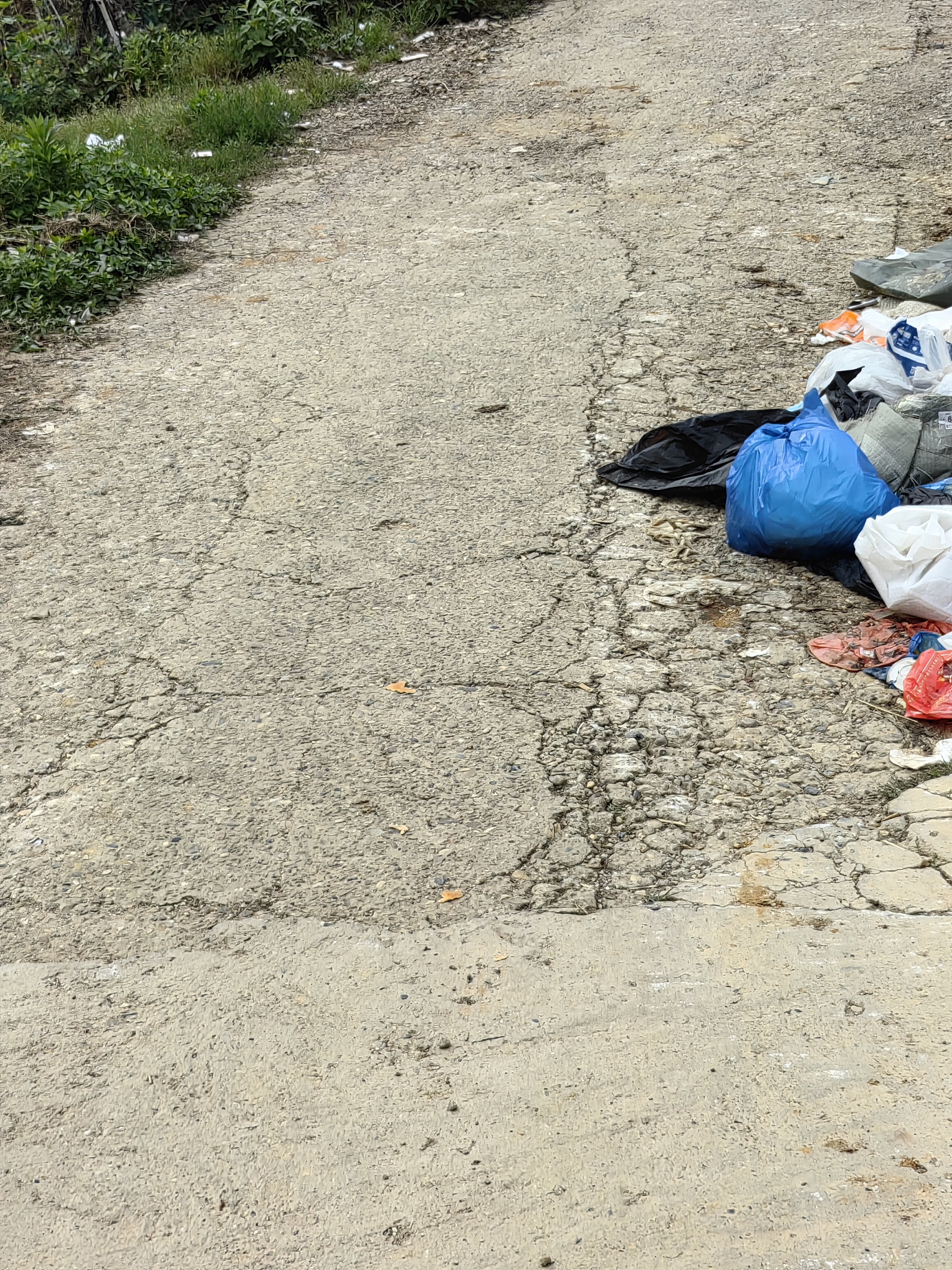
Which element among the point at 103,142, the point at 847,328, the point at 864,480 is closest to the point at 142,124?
the point at 103,142

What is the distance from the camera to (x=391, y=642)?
2965 millimetres

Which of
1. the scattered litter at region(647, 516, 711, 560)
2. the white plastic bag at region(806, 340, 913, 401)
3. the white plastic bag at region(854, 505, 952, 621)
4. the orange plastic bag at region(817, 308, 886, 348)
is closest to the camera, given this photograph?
the white plastic bag at region(854, 505, 952, 621)

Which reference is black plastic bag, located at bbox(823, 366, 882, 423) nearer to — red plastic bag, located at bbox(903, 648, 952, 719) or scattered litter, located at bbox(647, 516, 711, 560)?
scattered litter, located at bbox(647, 516, 711, 560)

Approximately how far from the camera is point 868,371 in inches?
134

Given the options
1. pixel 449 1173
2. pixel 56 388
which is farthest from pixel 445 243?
pixel 449 1173

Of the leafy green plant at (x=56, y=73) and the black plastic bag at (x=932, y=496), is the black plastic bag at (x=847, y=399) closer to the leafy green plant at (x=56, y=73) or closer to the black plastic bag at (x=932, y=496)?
the black plastic bag at (x=932, y=496)

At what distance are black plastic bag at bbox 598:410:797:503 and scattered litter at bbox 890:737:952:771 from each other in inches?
46.9

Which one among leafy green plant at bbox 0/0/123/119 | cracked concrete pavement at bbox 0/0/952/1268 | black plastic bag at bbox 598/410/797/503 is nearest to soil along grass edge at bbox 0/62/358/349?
cracked concrete pavement at bbox 0/0/952/1268

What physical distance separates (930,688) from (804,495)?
704 mm

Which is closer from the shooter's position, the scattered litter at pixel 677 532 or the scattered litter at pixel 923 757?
the scattered litter at pixel 923 757

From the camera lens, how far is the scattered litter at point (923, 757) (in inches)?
95.5

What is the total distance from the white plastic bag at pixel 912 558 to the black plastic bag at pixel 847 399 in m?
0.59

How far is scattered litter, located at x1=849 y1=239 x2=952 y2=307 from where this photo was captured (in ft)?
13.1

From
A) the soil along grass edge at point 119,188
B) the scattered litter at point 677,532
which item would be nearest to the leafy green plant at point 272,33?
the soil along grass edge at point 119,188
